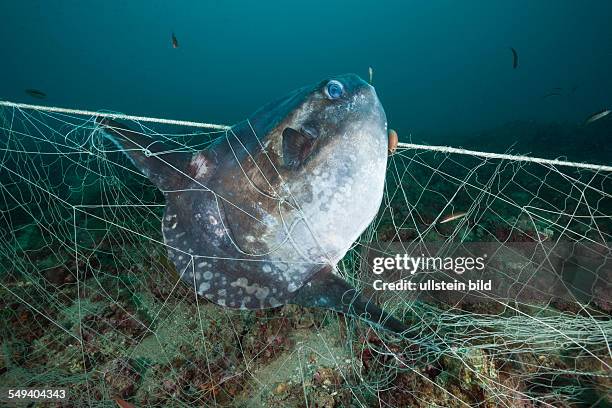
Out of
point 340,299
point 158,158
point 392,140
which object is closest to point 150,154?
point 158,158

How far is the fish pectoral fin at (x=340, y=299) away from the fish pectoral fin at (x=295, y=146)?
2.76ft

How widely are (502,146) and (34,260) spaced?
2017 centimetres

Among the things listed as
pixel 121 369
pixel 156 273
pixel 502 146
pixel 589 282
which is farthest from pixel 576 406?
pixel 502 146

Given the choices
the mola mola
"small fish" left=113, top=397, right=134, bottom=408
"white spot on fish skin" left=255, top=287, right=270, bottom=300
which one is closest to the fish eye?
the mola mola

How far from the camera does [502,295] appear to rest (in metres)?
3.60

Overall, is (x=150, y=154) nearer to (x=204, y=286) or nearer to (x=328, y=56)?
(x=204, y=286)

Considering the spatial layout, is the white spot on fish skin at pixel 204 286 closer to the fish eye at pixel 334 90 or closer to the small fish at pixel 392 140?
the fish eye at pixel 334 90

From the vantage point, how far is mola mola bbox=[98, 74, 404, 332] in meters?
2.18

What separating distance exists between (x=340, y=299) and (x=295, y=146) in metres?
1.15

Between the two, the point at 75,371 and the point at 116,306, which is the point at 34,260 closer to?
the point at 116,306

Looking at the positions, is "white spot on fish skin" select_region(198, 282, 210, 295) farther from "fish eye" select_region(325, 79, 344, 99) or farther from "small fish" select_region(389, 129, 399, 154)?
"small fish" select_region(389, 129, 399, 154)

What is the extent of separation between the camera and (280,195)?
2256mm

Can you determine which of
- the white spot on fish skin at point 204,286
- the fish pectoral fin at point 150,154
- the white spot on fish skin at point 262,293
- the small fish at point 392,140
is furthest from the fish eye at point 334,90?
the white spot on fish skin at point 204,286

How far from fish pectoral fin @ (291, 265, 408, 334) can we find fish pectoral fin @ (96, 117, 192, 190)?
4.38 feet
